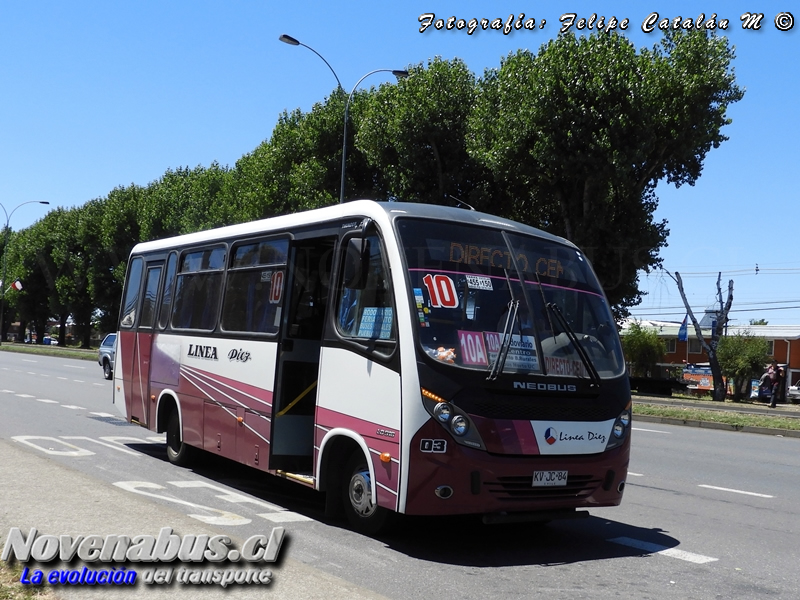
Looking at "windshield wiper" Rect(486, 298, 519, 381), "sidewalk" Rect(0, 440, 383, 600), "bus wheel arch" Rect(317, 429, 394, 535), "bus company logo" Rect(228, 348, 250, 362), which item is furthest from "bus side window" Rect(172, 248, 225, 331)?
"windshield wiper" Rect(486, 298, 519, 381)

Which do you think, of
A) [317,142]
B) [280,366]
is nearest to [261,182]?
[317,142]

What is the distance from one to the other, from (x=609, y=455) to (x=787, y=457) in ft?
28.6

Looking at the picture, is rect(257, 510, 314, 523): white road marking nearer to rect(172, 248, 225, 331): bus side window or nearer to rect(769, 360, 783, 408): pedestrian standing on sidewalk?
rect(172, 248, 225, 331): bus side window

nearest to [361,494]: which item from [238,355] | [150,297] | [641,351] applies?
[238,355]

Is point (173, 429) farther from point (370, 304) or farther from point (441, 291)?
point (441, 291)

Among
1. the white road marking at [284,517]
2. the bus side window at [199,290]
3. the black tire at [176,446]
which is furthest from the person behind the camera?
the black tire at [176,446]

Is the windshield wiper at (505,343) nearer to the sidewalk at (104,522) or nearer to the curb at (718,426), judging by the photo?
the sidewalk at (104,522)

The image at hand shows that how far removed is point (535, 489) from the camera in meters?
7.08

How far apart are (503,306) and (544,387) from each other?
2.40 feet

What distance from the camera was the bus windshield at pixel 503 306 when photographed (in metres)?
7.12

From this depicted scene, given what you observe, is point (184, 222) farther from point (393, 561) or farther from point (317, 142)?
point (393, 561)

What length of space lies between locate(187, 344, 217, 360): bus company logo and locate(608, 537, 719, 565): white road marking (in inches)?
189

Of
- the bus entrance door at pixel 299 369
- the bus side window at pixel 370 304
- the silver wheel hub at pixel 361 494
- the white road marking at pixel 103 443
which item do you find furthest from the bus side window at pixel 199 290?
the silver wheel hub at pixel 361 494

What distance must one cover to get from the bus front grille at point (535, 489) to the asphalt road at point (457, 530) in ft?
1.57
